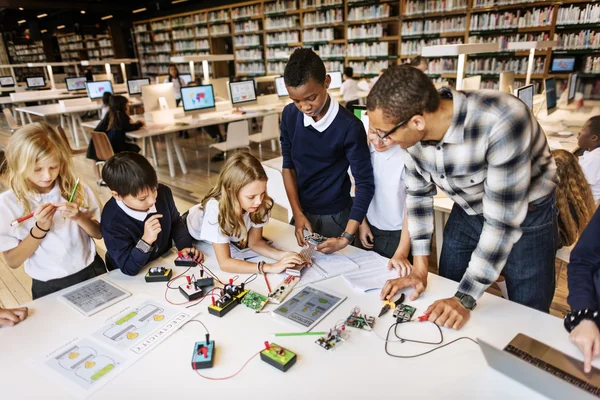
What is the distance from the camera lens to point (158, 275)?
4.81 feet

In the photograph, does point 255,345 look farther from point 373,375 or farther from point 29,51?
point 29,51

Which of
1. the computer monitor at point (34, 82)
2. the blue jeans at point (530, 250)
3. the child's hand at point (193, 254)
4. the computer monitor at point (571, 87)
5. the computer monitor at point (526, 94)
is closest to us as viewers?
the blue jeans at point (530, 250)

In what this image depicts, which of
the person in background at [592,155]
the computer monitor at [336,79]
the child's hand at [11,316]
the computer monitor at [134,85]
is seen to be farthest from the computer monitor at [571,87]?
the computer monitor at [134,85]

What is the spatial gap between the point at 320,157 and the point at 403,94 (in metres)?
0.82

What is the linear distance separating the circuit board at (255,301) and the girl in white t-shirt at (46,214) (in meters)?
0.74

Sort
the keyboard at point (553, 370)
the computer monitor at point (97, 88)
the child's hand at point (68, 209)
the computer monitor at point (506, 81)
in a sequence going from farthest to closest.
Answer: the computer monitor at point (97, 88)
the computer monitor at point (506, 81)
the child's hand at point (68, 209)
the keyboard at point (553, 370)

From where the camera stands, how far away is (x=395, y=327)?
3.77ft

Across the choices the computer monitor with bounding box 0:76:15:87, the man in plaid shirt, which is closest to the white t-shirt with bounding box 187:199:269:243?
the man in plaid shirt

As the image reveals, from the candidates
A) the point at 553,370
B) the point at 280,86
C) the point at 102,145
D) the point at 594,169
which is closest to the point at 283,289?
the point at 553,370

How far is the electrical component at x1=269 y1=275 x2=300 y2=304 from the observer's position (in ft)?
4.28

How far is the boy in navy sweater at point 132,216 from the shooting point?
4.83 ft

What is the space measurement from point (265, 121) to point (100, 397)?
4.55 m

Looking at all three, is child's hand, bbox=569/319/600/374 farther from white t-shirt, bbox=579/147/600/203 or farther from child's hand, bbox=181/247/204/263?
white t-shirt, bbox=579/147/600/203

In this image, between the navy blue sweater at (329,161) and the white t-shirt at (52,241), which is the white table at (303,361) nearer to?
the white t-shirt at (52,241)
